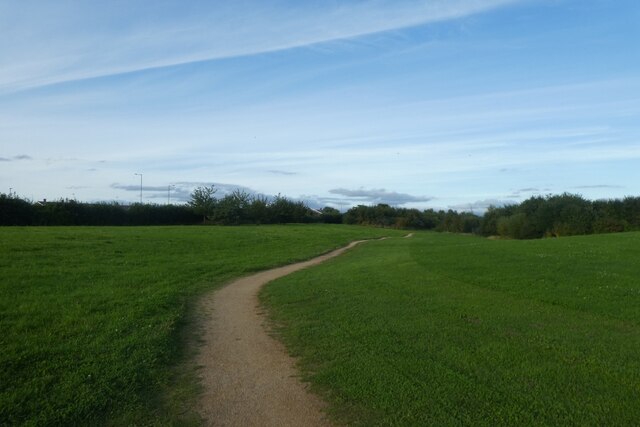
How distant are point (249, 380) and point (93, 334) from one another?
338 cm

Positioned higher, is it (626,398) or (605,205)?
(605,205)

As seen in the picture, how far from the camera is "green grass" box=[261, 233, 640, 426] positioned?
523 cm

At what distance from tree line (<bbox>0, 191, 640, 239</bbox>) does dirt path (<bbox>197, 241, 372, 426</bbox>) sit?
137 ft

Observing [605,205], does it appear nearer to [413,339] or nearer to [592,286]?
[592,286]

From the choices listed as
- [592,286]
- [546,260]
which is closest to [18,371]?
[592,286]

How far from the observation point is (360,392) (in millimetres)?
5719

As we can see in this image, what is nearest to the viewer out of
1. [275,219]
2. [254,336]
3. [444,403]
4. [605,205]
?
[444,403]

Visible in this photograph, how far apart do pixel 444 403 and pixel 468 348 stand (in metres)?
2.15

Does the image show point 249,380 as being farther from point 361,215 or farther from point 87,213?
point 361,215

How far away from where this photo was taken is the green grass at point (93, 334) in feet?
18.1

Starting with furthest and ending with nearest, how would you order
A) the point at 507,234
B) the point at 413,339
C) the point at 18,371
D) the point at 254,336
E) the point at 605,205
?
1. the point at 507,234
2. the point at 605,205
3. the point at 254,336
4. the point at 413,339
5. the point at 18,371

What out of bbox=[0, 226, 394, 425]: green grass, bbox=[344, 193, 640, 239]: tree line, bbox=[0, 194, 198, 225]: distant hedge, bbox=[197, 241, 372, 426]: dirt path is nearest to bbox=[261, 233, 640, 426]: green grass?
bbox=[197, 241, 372, 426]: dirt path

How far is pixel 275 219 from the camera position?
269ft

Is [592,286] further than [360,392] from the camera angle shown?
Yes
